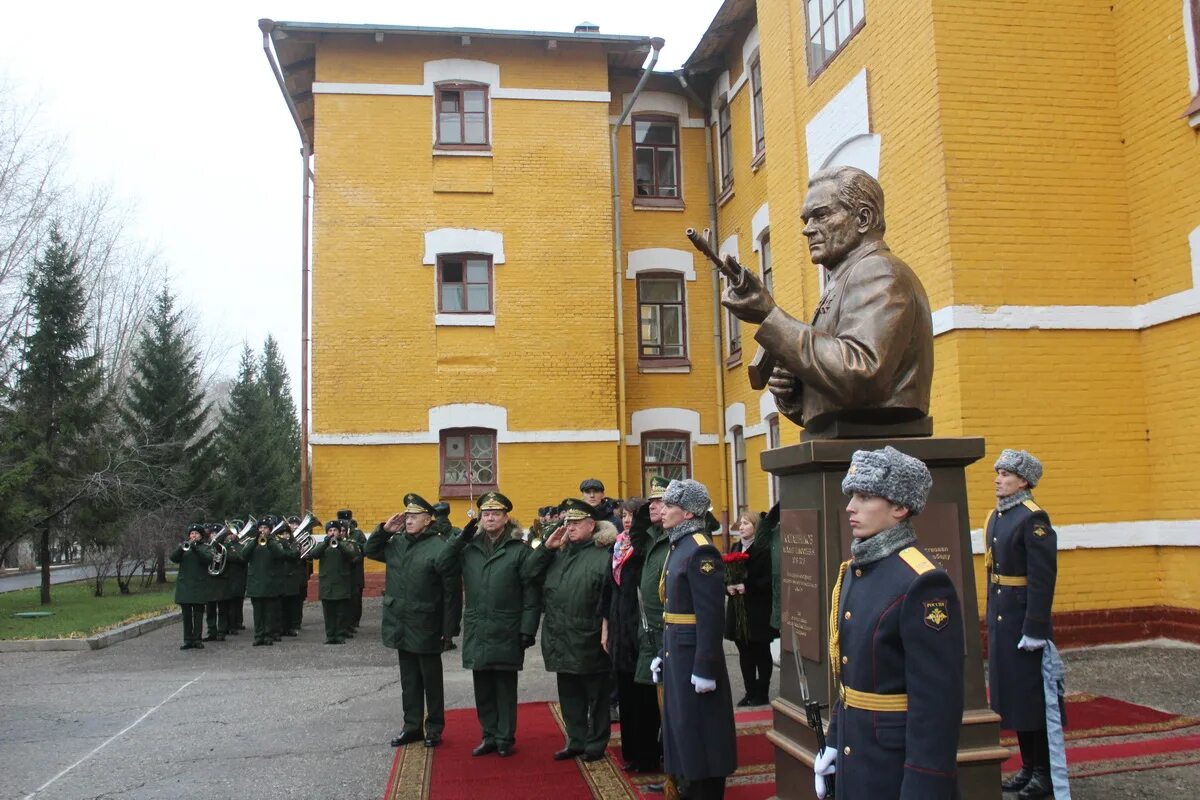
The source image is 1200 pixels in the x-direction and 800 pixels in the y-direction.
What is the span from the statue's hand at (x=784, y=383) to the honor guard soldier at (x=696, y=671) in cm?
93

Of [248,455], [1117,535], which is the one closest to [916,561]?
[1117,535]

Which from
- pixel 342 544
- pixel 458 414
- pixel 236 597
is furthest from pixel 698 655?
pixel 458 414

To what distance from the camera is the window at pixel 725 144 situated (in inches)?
745

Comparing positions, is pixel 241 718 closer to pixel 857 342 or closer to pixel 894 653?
pixel 857 342

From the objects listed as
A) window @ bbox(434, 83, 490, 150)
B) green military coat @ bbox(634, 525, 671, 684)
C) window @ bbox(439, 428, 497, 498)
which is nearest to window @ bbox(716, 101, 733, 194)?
window @ bbox(434, 83, 490, 150)

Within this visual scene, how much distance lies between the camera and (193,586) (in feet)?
46.4

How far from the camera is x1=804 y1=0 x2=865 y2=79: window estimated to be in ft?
39.3

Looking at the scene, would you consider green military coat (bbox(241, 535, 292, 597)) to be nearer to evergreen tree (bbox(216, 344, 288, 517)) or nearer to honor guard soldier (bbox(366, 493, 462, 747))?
honor guard soldier (bbox(366, 493, 462, 747))

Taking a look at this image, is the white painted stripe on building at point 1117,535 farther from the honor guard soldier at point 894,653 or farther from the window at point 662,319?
the window at point 662,319

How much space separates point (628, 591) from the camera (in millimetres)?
6855

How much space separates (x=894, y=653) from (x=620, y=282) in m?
15.9

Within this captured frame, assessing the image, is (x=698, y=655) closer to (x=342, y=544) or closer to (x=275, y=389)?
(x=342, y=544)

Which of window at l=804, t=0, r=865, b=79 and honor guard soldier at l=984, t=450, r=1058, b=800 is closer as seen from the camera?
honor guard soldier at l=984, t=450, r=1058, b=800

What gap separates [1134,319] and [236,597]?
499 inches
